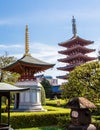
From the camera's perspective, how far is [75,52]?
69.6m

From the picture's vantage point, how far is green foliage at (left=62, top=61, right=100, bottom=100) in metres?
21.0

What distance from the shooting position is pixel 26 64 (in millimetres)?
27656

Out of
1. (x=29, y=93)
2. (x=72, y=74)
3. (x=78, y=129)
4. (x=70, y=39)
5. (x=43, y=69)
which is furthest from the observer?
(x=70, y=39)

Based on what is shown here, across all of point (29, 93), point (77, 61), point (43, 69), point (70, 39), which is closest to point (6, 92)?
point (29, 93)

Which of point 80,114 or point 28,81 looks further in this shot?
point 28,81

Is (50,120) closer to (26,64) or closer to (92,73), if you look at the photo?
(92,73)

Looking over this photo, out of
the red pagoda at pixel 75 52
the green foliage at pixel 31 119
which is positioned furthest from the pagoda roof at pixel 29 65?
the red pagoda at pixel 75 52

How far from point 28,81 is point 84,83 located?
8825 mm

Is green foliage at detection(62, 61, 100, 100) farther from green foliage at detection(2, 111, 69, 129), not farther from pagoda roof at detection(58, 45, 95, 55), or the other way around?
pagoda roof at detection(58, 45, 95, 55)

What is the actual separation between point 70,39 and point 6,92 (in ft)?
200

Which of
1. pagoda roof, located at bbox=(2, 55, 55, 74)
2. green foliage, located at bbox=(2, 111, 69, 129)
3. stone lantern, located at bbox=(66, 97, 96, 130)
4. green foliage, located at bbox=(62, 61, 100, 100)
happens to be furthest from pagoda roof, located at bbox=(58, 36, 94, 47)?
stone lantern, located at bbox=(66, 97, 96, 130)

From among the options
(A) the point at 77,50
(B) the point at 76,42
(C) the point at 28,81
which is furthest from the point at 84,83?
(B) the point at 76,42

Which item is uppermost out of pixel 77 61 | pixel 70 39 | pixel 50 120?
pixel 70 39

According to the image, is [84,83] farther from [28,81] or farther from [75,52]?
[75,52]
